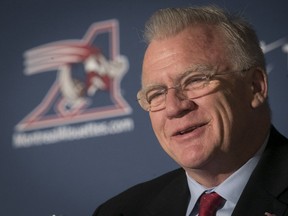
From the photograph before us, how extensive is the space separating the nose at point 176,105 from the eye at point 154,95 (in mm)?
33

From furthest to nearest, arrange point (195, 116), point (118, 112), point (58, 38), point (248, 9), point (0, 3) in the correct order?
point (0, 3)
point (58, 38)
point (118, 112)
point (248, 9)
point (195, 116)

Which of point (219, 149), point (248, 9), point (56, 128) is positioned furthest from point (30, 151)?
point (219, 149)

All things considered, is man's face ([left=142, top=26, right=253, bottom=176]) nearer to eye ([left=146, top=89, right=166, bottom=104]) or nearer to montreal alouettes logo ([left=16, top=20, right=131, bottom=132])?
eye ([left=146, top=89, right=166, bottom=104])

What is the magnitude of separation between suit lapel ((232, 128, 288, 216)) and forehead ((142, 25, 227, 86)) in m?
0.23

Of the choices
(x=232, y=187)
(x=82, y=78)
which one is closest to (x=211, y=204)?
(x=232, y=187)

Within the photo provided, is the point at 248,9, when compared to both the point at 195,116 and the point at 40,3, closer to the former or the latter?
the point at 195,116

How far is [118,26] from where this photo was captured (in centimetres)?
208

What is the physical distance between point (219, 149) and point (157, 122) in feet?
0.51

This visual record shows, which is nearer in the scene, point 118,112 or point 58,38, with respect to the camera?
point 118,112

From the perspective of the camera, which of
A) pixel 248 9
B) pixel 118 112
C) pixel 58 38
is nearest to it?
pixel 248 9

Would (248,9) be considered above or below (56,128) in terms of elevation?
above

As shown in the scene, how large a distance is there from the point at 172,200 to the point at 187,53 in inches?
14.6

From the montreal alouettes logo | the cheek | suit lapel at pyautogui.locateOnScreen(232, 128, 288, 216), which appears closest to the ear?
suit lapel at pyautogui.locateOnScreen(232, 128, 288, 216)

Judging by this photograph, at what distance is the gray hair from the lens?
4.33 ft
